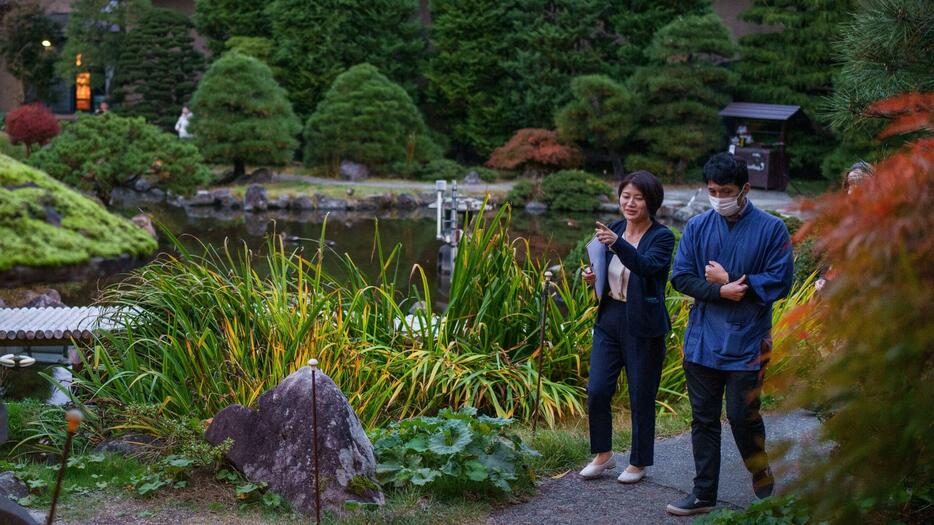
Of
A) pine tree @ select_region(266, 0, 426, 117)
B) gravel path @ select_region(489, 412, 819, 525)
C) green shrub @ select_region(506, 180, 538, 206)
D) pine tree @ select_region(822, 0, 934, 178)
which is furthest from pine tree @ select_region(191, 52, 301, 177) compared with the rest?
gravel path @ select_region(489, 412, 819, 525)

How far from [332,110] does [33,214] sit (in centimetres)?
851

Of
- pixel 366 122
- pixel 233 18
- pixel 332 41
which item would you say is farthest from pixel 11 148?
pixel 366 122

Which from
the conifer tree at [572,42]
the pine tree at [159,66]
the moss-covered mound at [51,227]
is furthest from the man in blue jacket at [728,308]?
the pine tree at [159,66]

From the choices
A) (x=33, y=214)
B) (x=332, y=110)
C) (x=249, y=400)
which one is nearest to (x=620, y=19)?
(x=332, y=110)

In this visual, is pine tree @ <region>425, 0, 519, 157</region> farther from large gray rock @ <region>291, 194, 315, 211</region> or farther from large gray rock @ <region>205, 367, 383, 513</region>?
large gray rock @ <region>205, 367, 383, 513</region>

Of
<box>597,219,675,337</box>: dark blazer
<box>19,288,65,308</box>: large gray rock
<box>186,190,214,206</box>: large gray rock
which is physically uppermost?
<box>597,219,675,337</box>: dark blazer

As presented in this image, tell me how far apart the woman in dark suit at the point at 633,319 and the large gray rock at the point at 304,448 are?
0.86 m

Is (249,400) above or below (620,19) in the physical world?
below

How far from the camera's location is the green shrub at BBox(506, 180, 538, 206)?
18.8 metres

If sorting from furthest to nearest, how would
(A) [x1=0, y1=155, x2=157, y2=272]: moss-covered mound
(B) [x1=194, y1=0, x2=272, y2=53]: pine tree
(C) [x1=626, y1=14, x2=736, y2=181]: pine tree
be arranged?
1. (B) [x1=194, y1=0, x2=272, y2=53]: pine tree
2. (C) [x1=626, y1=14, x2=736, y2=181]: pine tree
3. (A) [x1=0, y1=155, x2=157, y2=272]: moss-covered mound

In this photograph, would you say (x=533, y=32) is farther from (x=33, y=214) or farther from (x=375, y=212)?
(x=33, y=214)

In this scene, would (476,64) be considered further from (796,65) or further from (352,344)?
(352,344)

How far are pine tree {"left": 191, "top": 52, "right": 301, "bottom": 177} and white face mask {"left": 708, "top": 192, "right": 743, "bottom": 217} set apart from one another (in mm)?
16982

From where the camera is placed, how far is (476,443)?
365cm
